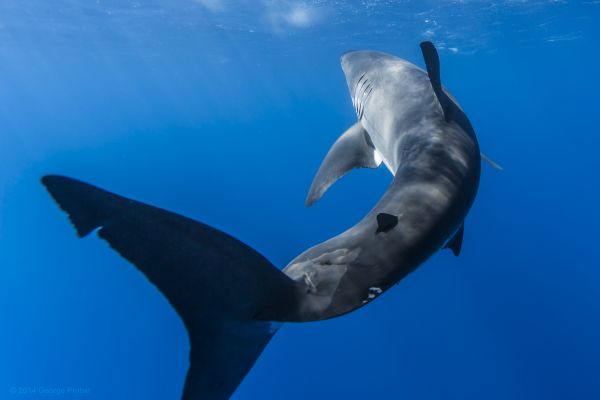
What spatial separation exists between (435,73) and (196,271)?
2.37 metres

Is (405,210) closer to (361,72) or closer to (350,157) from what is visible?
(350,157)

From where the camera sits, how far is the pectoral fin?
16.3ft

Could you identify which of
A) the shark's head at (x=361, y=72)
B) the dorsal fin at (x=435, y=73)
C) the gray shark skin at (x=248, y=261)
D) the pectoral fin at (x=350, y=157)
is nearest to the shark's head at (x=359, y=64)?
the shark's head at (x=361, y=72)

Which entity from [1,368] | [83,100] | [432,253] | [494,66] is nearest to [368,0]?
[432,253]

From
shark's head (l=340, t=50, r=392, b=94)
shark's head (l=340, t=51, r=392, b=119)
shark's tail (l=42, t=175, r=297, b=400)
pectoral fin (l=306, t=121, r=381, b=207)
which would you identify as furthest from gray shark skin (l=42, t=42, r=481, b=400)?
shark's head (l=340, t=50, r=392, b=94)

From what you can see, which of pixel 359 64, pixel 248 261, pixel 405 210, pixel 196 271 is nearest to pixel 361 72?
pixel 359 64

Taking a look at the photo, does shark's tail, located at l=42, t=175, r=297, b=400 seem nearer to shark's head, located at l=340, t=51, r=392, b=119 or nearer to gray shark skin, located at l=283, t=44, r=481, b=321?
gray shark skin, located at l=283, t=44, r=481, b=321

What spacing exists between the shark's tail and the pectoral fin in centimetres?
264

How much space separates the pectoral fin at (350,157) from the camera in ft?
16.3

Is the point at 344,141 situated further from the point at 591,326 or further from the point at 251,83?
the point at 251,83

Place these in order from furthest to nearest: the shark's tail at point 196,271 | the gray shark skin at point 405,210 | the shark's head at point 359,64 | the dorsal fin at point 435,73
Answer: the shark's head at point 359,64 → the dorsal fin at point 435,73 → the gray shark skin at point 405,210 → the shark's tail at point 196,271

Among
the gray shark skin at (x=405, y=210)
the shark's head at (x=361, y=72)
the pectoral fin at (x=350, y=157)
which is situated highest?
the shark's head at (x=361, y=72)

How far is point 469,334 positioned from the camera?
15602mm

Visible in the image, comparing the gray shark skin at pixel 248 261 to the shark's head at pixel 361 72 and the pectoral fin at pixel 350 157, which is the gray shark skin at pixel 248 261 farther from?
the shark's head at pixel 361 72
